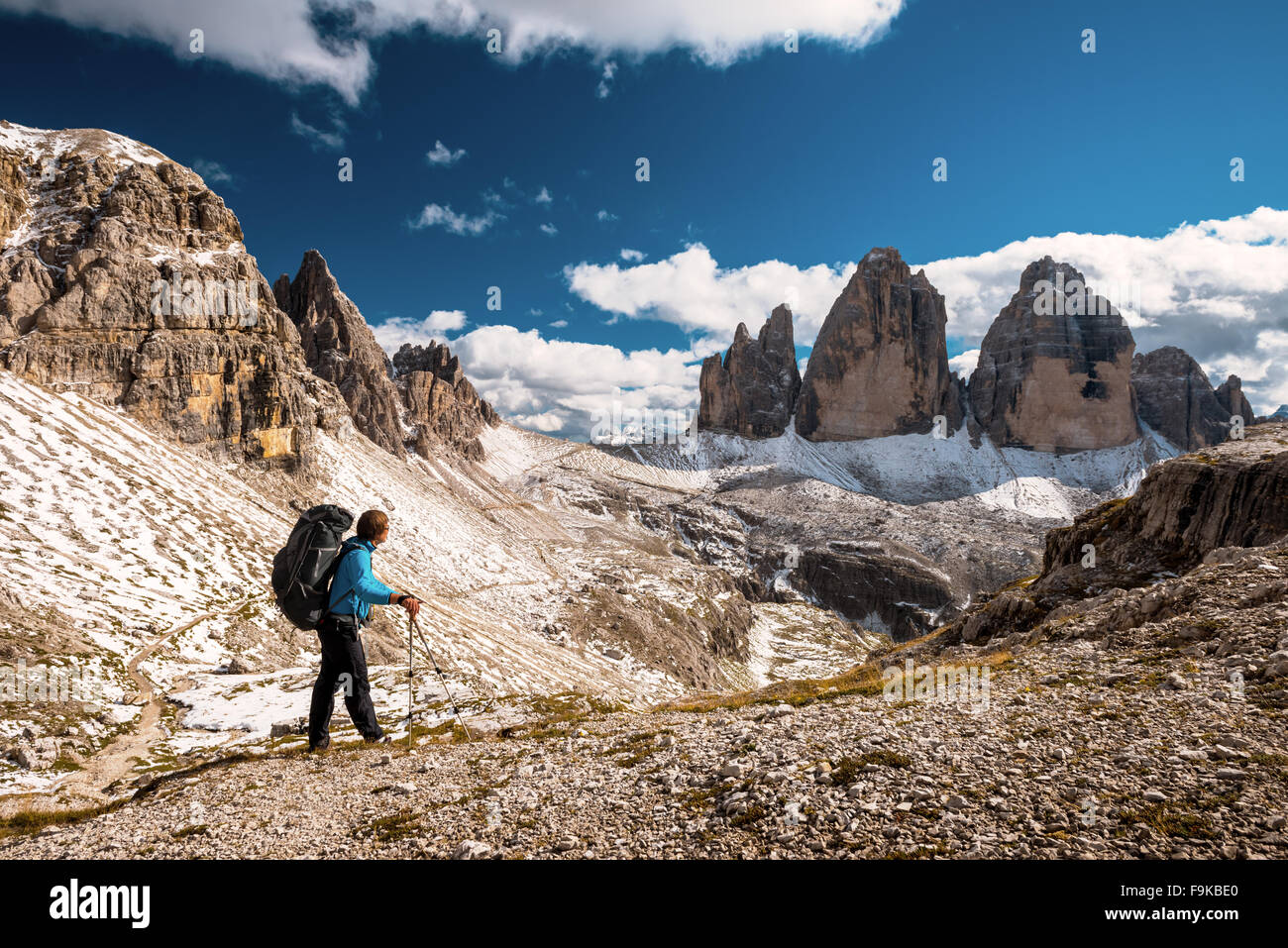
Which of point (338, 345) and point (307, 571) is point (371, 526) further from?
point (338, 345)

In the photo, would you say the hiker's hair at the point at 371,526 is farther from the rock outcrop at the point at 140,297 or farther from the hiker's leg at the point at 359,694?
the rock outcrop at the point at 140,297

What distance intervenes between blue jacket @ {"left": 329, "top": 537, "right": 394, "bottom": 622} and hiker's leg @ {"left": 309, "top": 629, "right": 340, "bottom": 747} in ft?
2.20

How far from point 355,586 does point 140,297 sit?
9438 cm

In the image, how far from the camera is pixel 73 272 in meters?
76.2

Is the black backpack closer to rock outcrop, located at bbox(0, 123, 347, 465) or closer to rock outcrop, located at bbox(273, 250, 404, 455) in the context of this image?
rock outcrop, located at bbox(0, 123, 347, 465)

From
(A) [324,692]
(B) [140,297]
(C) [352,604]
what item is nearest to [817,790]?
(C) [352,604]

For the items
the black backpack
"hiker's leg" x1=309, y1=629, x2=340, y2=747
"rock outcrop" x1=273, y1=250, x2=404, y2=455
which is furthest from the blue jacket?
"rock outcrop" x1=273, y1=250, x2=404, y2=455

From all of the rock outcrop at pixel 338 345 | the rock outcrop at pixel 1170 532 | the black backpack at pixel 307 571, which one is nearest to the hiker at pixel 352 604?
the black backpack at pixel 307 571

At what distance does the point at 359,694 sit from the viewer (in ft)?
41.6

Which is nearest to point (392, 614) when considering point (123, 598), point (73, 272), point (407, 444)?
point (123, 598)

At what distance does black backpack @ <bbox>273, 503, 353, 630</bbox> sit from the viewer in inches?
433

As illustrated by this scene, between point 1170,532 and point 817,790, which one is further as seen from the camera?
point 1170,532

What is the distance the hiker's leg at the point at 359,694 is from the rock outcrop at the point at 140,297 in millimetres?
83458

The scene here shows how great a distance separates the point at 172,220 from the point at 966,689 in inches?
4742
